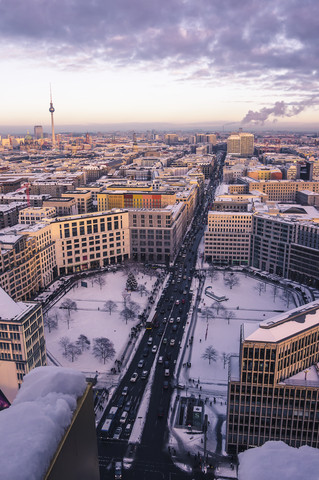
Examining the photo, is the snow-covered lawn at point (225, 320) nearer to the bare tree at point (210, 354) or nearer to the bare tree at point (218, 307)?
the bare tree at point (218, 307)

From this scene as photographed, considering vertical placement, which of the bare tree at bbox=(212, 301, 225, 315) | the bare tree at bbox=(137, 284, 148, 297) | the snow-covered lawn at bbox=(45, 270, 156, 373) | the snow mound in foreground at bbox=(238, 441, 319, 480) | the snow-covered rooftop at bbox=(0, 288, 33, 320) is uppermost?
the snow mound in foreground at bbox=(238, 441, 319, 480)

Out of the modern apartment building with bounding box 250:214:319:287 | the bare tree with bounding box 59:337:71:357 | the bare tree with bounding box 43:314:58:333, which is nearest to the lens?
the bare tree with bounding box 59:337:71:357

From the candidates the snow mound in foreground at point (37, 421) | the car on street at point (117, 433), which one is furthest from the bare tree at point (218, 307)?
the snow mound in foreground at point (37, 421)

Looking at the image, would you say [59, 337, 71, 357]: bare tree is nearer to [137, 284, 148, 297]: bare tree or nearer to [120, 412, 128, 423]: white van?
[120, 412, 128, 423]: white van

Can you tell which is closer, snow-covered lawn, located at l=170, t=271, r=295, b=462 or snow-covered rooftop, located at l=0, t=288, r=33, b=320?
snow-covered lawn, located at l=170, t=271, r=295, b=462

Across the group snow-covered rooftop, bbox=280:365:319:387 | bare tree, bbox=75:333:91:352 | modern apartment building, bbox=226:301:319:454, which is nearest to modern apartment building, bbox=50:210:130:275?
bare tree, bbox=75:333:91:352

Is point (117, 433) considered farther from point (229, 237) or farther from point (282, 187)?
point (282, 187)

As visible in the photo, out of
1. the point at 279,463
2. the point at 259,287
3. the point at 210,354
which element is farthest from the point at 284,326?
the point at 259,287
